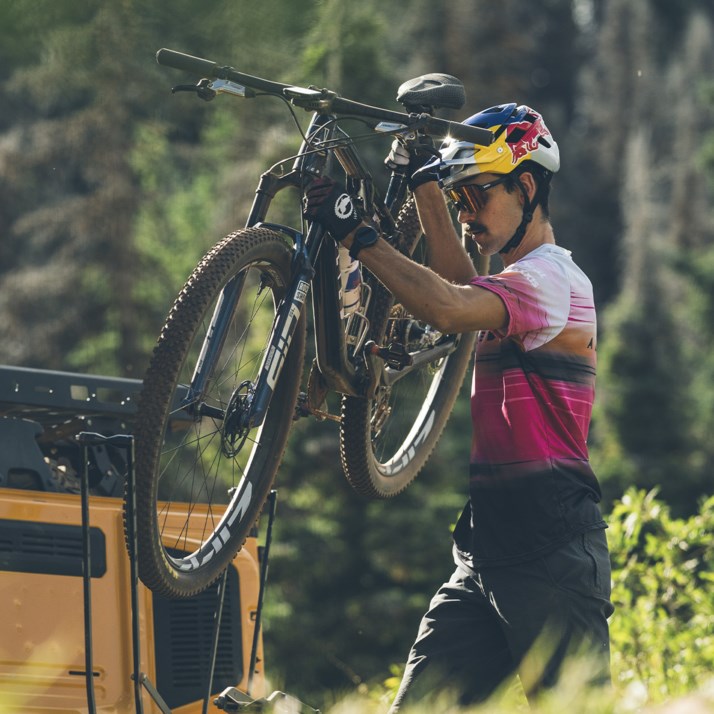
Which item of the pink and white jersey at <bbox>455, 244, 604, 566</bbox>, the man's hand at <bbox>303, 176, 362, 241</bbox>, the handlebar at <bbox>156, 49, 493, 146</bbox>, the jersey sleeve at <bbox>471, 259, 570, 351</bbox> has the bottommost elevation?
the pink and white jersey at <bbox>455, 244, 604, 566</bbox>

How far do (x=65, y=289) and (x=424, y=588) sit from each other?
8531 mm

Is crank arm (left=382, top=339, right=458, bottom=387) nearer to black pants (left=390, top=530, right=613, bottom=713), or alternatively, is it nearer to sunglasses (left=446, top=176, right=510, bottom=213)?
sunglasses (left=446, top=176, right=510, bottom=213)

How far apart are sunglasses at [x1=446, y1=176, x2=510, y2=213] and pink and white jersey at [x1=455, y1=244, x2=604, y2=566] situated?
10.4 inches

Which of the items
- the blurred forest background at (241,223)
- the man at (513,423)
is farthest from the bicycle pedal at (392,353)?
the blurred forest background at (241,223)

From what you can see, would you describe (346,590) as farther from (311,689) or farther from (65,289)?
(65,289)

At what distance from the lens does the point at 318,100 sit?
15.1 ft

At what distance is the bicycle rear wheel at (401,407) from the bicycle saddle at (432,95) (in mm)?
519

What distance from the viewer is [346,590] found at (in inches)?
866

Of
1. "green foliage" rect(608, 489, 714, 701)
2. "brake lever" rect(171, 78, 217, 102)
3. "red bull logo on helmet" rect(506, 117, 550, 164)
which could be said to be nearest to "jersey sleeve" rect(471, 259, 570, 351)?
"red bull logo on helmet" rect(506, 117, 550, 164)

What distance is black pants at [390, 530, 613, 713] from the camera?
4.45 m

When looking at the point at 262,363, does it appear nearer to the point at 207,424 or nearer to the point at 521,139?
the point at 207,424

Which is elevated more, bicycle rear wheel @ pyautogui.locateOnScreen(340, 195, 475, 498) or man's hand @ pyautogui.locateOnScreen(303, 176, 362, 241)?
man's hand @ pyautogui.locateOnScreen(303, 176, 362, 241)

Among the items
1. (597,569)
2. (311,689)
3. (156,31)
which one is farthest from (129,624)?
(156,31)

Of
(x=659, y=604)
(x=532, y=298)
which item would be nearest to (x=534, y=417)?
(x=532, y=298)
